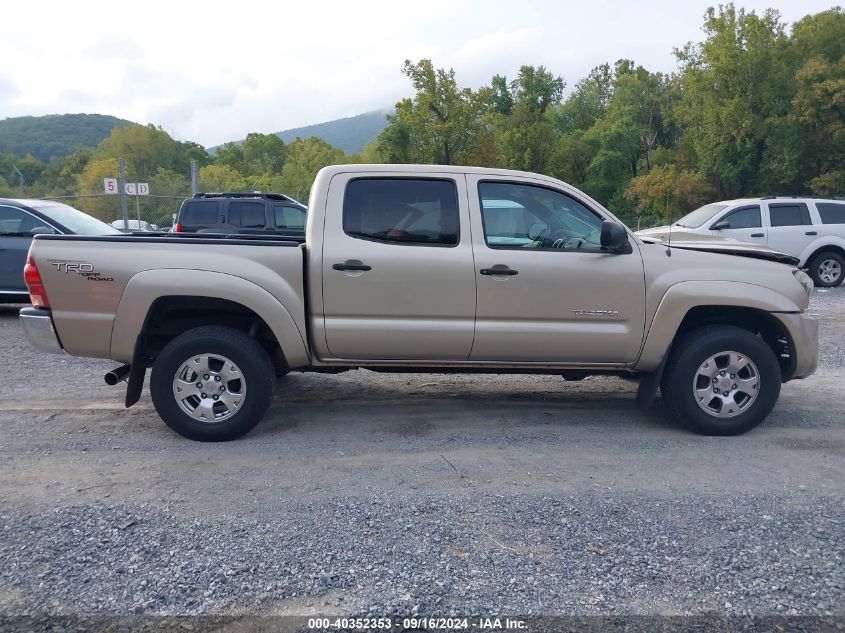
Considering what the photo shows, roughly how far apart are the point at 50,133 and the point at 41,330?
106m

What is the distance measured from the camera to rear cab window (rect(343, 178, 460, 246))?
5.03 m

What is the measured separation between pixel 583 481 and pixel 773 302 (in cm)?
208

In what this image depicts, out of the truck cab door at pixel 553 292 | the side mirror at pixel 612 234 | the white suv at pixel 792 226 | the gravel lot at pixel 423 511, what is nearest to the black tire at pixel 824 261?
the white suv at pixel 792 226

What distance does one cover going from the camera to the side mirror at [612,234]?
4840 mm

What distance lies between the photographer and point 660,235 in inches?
232

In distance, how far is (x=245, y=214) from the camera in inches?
565

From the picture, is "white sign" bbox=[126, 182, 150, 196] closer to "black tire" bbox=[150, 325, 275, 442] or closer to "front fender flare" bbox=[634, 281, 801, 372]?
"black tire" bbox=[150, 325, 275, 442]

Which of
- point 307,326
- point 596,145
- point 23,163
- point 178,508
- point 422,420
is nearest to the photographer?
point 178,508

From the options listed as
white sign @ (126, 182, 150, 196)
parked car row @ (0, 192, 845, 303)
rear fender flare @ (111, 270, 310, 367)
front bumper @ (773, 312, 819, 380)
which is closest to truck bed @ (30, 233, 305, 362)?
rear fender flare @ (111, 270, 310, 367)

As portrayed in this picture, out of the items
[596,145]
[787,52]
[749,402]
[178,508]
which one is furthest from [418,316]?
[596,145]

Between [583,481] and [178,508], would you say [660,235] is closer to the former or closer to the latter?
[583,481]

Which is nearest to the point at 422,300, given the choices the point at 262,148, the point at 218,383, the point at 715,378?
the point at 218,383

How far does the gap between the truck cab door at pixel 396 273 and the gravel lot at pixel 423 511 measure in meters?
0.72

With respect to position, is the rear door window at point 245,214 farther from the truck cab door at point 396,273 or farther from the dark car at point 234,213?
the truck cab door at point 396,273
